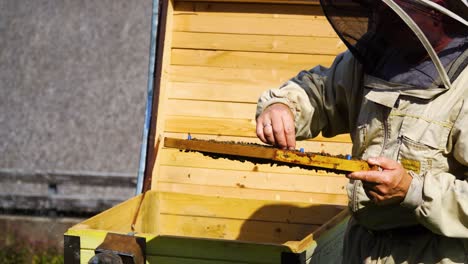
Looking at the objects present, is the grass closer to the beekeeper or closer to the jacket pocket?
the beekeeper

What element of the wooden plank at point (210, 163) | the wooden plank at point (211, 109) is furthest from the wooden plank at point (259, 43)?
the wooden plank at point (210, 163)

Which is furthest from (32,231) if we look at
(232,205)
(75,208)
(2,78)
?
(232,205)

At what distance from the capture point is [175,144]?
2.46m

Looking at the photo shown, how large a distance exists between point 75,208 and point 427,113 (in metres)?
4.60

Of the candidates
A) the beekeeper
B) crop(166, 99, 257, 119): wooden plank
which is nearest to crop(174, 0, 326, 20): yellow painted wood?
crop(166, 99, 257, 119): wooden plank

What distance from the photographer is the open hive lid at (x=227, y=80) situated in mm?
4508

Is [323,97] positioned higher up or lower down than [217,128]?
higher up

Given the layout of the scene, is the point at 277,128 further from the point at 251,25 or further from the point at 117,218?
the point at 251,25

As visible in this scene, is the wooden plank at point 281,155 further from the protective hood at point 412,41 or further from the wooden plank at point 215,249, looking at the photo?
the wooden plank at point 215,249

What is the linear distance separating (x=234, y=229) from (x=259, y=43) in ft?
3.35

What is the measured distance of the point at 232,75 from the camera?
4617mm

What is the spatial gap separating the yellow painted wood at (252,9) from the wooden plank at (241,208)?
1013 millimetres

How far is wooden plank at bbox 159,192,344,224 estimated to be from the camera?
445 centimetres

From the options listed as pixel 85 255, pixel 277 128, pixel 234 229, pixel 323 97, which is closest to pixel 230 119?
pixel 234 229
